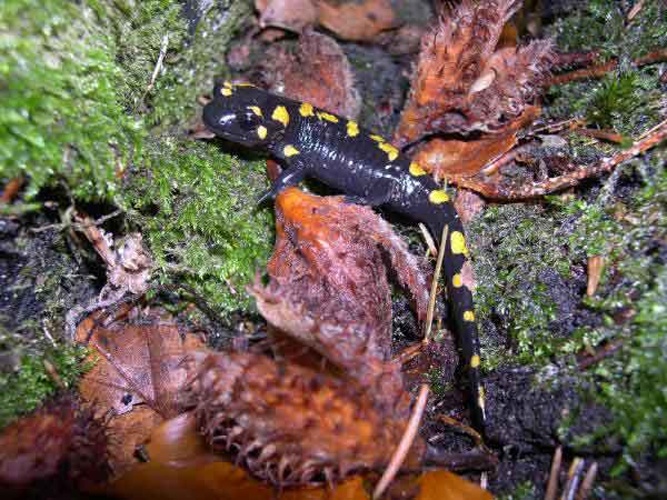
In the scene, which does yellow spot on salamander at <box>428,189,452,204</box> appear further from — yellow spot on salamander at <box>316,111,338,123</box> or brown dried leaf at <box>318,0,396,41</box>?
brown dried leaf at <box>318,0,396,41</box>

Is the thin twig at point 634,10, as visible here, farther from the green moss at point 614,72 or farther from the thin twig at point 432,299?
the thin twig at point 432,299

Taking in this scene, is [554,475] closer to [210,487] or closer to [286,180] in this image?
[210,487]

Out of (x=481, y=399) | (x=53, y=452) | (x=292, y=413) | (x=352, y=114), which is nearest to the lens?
(x=292, y=413)

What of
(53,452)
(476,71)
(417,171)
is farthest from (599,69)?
(53,452)

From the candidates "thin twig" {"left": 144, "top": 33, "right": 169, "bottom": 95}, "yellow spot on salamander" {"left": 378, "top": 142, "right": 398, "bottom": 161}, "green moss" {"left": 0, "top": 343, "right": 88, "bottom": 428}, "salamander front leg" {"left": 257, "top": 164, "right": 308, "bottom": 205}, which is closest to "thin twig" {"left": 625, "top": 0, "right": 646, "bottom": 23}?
"yellow spot on salamander" {"left": 378, "top": 142, "right": 398, "bottom": 161}

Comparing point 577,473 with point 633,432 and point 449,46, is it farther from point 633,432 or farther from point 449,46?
point 449,46

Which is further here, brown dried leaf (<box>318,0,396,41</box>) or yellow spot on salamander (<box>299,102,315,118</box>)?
brown dried leaf (<box>318,0,396,41</box>)

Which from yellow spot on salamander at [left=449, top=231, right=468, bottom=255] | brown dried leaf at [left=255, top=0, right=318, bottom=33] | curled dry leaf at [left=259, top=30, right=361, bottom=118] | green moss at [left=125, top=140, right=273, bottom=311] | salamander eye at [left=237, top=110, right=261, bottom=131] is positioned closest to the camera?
green moss at [left=125, top=140, right=273, bottom=311]
